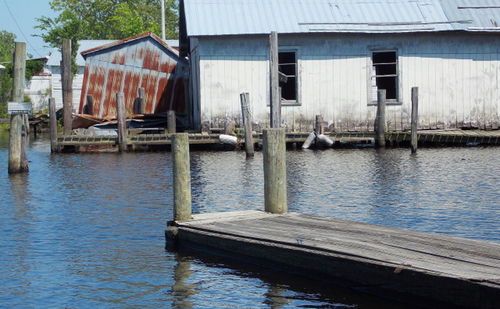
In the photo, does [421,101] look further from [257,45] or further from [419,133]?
[257,45]

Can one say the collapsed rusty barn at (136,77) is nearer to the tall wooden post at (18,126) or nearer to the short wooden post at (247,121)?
the short wooden post at (247,121)

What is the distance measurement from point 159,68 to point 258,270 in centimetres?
2409

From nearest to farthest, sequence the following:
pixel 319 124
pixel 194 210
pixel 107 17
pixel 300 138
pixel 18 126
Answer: pixel 194 210 → pixel 18 126 → pixel 319 124 → pixel 300 138 → pixel 107 17

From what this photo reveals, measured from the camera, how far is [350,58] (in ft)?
94.0

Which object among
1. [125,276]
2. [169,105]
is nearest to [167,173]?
[125,276]

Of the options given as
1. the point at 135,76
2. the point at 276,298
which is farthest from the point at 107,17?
the point at 276,298

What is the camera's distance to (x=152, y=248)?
11969 mm

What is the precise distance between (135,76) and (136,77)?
0.18 feet

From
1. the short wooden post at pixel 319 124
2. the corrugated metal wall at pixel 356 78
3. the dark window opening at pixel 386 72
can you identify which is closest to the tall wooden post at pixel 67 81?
the corrugated metal wall at pixel 356 78

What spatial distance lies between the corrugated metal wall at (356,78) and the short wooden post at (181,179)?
1614cm

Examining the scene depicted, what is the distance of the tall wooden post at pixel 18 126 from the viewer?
2025 cm

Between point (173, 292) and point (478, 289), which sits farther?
point (173, 292)

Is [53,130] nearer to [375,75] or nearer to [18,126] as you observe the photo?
[18,126]

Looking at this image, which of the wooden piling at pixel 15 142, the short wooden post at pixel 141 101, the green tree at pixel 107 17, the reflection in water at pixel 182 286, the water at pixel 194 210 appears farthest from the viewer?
the green tree at pixel 107 17
